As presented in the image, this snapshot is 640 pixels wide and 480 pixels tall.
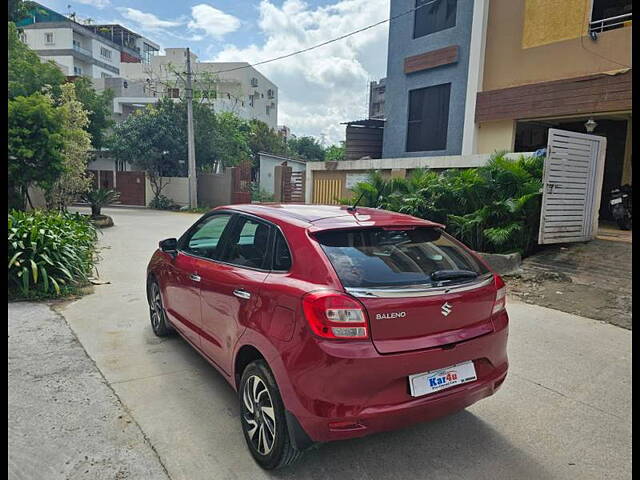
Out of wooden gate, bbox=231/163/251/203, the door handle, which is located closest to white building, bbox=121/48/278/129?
wooden gate, bbox=231/163/251/203

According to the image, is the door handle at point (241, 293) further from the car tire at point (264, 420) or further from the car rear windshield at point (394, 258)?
the car rear windshield at point (394, 258)

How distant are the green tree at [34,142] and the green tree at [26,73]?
34.0 ft

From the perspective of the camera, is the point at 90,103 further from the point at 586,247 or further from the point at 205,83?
the point at 586,247

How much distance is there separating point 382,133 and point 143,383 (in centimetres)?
1427

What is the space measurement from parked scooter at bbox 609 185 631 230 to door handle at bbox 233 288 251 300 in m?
9.77

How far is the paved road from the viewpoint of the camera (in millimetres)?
2541

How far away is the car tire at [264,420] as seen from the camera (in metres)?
2.45

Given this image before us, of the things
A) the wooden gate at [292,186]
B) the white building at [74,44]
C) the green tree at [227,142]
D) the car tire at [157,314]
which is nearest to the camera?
the car tire at [157,314]

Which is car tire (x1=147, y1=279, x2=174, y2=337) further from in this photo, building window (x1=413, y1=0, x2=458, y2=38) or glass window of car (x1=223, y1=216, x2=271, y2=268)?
building window (x1=413, y1=0, x2=458, y2=38)

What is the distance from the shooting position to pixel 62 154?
412 inches

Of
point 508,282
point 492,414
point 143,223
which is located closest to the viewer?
point 492,414

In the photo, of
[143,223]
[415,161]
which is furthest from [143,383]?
[143,223]

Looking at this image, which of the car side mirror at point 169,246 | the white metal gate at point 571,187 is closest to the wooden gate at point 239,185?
the white metal gate at point 571,187

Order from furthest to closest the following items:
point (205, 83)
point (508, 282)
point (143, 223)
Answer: point (205, 83) < point (143, 223) < point (508, 282)
